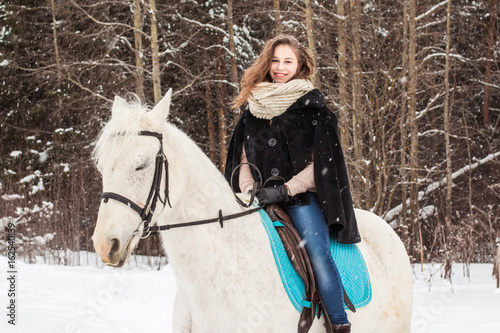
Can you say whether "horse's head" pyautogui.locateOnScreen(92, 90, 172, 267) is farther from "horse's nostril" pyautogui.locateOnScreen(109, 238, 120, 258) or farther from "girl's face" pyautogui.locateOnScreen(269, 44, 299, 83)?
"girl's face" pyautogui.locateOnScreen(269, 44, 299, 83)

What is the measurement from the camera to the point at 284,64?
3100mm

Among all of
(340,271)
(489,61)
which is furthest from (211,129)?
(340,271)

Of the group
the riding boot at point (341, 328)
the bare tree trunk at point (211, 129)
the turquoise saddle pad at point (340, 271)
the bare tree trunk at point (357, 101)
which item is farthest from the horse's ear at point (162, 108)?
the bare tree trunk at point (211, 129)

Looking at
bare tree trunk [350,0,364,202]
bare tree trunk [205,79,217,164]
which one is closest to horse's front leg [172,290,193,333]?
bare tree trunk [350,0,364,202]

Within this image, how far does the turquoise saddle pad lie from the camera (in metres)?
2.41

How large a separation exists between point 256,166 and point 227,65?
44.0 ft

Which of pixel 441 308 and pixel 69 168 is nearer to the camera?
pixel 441 308

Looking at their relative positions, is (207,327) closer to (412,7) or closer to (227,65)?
(412,7)

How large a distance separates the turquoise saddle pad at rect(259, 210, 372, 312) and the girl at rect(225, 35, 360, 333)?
0.39 ft

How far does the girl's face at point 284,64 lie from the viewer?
10.2 ft

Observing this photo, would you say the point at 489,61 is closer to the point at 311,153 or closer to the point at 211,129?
the point at 211,129

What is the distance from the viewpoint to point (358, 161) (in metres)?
8.74

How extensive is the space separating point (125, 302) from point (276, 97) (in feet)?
16.5

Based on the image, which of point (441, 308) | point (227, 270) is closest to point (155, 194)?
point (227, 270)
